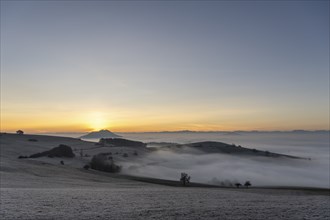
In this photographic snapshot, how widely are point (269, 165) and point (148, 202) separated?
135414 millimetres

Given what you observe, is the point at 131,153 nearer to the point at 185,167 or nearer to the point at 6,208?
the point at 185,167

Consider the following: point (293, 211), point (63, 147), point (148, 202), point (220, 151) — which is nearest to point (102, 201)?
point (148, 202)

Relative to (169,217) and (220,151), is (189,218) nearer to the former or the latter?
(169,217)

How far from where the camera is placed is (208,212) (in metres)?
23.2

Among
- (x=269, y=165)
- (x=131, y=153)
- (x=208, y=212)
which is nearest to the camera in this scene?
(x=208, y=212)

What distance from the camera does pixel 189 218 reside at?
21.6 meters

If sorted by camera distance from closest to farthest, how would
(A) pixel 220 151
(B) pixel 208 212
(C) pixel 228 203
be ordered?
1. (B) pixel 208 212
2. (C) pixel 228 203
3. (A) pixel 220 151

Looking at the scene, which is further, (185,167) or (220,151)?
(220,151)

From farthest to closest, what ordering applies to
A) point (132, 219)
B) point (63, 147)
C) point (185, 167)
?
1. point (185, 167)
2. point (63, 147)
3. point (132, 219)

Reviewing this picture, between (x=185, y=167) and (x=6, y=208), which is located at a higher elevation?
(x=6, y=208)

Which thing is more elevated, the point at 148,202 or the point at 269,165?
the point at 148,202

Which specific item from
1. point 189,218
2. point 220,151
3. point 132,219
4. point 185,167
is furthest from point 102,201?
point 220,151

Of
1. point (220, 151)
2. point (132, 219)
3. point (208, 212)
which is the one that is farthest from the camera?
point (220, 151)

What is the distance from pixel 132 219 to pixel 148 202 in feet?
20.8
